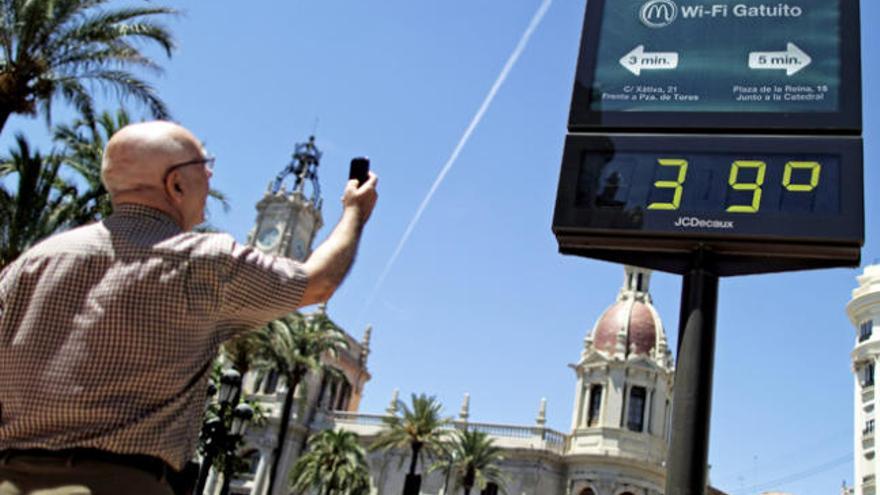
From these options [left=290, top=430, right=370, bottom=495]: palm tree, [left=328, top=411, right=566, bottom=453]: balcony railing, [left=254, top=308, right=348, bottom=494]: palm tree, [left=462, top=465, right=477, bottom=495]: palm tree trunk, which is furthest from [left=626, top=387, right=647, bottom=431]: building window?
[left=254, top=308, right=348, bottom=494]: palm tree

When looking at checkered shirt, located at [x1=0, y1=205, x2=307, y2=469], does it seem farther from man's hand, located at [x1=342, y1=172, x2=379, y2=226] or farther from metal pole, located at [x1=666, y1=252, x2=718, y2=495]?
metal pole, located at [x1=666, y1=252, x2=718, y2=495]

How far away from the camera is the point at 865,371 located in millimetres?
54156

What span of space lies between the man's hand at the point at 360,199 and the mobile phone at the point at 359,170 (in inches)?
1.3

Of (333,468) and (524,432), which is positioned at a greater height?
(524,432)

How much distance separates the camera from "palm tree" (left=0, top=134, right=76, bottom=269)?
15445 mm

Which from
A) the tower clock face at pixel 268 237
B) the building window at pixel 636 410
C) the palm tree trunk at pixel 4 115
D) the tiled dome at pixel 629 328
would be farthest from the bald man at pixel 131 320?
the tower clock face at pixel 268 237

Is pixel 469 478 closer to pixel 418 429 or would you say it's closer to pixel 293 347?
pixel 418 429

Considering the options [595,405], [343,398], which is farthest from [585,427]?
[343,398]

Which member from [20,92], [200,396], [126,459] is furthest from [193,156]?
[20,92]

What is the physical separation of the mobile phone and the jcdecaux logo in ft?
18.3

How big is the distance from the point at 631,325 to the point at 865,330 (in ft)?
55.4

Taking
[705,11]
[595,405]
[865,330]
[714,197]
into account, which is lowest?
[714,197]

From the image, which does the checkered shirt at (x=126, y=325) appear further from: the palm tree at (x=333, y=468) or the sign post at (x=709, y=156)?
the palm tree at (x=333, y=468)

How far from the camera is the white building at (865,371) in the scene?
50.6m
